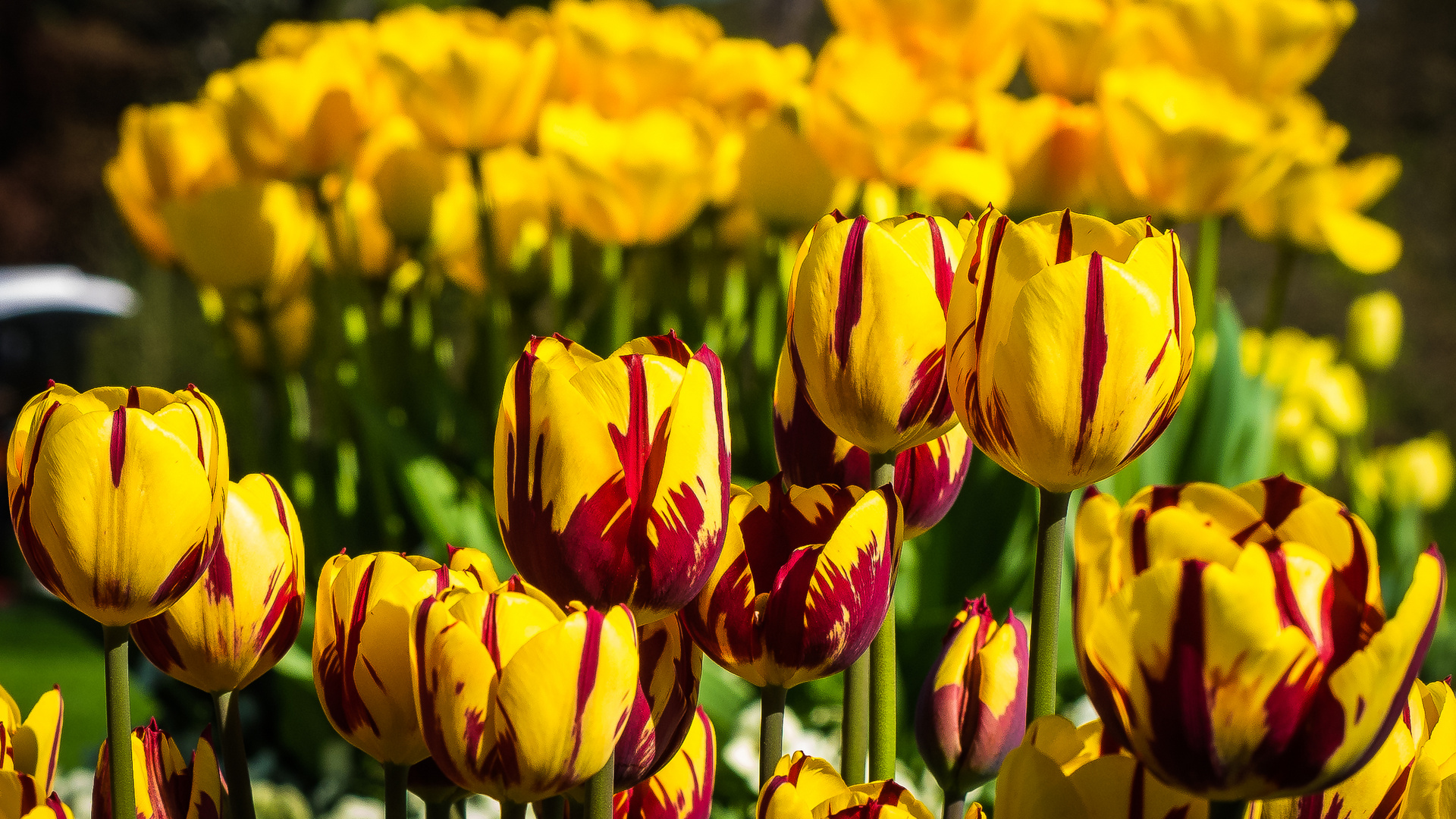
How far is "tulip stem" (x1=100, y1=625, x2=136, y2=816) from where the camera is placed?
0.87ft

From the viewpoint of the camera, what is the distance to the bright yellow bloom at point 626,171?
96cm

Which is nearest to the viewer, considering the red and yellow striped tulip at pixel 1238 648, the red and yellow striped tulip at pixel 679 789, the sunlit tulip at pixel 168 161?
the red and yellow striped tulip at pixel 1238 648

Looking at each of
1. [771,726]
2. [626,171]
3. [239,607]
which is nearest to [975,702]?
[771,726]

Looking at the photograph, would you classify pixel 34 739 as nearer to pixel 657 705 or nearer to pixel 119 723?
pixel 119 723

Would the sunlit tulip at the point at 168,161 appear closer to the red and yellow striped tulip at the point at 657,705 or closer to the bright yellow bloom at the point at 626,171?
the bright yellow bloom at the point at 626,171

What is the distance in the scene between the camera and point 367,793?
1.10 meters

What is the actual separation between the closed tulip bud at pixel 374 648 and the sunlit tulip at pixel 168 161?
904 millimetres

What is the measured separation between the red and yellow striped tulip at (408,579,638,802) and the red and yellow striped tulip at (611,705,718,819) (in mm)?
77

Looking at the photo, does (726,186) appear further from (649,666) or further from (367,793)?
(649,666)

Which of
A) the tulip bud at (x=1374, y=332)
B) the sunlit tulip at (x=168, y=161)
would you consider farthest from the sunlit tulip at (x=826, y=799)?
the tulip bud at (x=1374, y=332)

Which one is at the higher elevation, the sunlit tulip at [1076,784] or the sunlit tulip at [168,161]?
the sunlit tulip at [1076,784]

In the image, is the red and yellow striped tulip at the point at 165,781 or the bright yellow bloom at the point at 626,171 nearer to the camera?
the red and yellow striped tulip at the point at 165,781

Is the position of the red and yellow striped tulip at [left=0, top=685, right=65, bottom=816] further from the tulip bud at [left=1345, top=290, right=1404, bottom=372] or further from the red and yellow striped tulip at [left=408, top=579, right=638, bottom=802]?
the tulip bud at [left=1345, top=290, right=1404, bottom=372]

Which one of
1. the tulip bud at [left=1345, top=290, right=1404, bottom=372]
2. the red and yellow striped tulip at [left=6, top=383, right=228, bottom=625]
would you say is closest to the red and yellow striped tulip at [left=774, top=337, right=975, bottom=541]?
the red and yellow striped tulip at [left=6, top=383, right=228, bottom=625]
